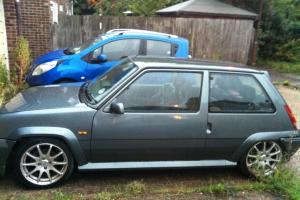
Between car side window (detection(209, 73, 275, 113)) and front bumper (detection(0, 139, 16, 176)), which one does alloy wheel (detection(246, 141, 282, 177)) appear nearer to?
car side window (detection(209, 73, 275, 113))

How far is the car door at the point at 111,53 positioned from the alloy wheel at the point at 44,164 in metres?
3.61

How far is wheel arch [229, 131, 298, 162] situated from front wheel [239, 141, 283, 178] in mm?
84

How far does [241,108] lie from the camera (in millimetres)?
4617

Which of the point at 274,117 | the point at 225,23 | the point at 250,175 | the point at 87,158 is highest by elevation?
the point at 225,23

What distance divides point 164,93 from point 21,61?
5.31 meters

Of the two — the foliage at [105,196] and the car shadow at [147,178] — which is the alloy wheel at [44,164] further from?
the foliage at [105,196]

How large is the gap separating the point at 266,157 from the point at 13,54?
699 centimetres

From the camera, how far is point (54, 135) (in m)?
4.04

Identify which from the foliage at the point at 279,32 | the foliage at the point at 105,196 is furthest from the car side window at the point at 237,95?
the foliage at the point at 279,32

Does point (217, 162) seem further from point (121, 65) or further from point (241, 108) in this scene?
point (121, 65)

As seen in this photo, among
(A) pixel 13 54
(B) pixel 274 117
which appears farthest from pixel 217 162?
(A) pixel 13 54

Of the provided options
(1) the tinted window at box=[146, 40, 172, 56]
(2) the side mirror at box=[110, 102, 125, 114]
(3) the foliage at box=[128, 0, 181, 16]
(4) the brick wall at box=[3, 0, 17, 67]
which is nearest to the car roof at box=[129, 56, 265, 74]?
(2) the side mirror at box=[110, 102, 125, 114]

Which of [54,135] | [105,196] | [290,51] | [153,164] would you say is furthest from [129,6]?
[105,196]

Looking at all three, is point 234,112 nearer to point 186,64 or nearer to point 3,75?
point 186,64
